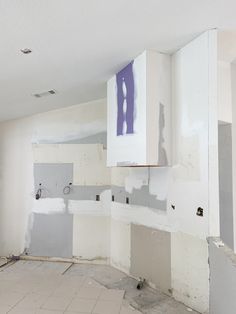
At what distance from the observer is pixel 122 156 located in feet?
11.1

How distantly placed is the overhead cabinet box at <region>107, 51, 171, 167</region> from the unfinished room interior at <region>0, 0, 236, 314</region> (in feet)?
0.05

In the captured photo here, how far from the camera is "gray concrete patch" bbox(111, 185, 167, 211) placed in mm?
3425

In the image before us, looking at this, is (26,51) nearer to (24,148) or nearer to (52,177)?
(52,177)

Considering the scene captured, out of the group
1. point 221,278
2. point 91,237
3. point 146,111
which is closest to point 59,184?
point 91,237

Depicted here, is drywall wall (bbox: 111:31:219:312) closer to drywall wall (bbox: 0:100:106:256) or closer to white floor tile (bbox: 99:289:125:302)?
white floor tile (bbox: 99:289:125:302)

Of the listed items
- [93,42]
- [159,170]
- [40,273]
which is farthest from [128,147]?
[40,273]

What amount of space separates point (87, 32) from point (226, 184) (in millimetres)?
2271

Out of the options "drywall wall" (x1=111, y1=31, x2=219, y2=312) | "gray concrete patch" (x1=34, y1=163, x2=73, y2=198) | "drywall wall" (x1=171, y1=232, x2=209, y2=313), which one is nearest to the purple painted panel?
"drywall wall" (x1=111, y1=31, x2=219, y2=312)

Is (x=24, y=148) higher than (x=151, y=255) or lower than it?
higher

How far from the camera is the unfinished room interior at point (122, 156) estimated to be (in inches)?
91.5

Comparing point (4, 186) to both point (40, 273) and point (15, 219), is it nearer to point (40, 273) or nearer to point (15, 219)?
point (15, 219)

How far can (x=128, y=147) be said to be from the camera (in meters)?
3.27

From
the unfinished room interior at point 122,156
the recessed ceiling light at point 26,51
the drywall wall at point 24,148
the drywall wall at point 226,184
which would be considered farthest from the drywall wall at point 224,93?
the drywall wall at point 24,148

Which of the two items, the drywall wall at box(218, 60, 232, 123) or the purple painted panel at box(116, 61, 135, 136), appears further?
the purple painted panel at box(116, 61, 135, 136)
